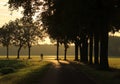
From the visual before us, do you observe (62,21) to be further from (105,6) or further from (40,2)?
(105,6)

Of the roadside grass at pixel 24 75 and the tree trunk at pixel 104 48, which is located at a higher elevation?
the tree trunk at pixel 104 48

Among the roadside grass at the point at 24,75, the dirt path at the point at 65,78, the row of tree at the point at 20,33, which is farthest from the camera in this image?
the row of tree at the point at 20,33

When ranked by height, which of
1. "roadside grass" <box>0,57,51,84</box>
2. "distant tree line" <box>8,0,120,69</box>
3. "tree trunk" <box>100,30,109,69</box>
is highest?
"distant tree line" <box>8,0,120,69</box>

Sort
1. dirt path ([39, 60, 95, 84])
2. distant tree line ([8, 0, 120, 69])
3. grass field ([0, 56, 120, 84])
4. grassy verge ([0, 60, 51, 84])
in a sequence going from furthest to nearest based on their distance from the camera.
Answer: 1. distant tree line ([8, 0, 120, 69])
2. grassy verge ([0, 60, 51, 84])
3. grass field ([0, 56, 120, 84])
4. dirt path ([39, 60, 95, 84])

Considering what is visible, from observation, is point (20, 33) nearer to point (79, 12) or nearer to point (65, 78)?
point (79, 12)

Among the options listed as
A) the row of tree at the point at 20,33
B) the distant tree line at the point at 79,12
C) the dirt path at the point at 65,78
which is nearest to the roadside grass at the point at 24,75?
the dirt path at the point at 65,78

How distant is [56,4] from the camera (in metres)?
30.3

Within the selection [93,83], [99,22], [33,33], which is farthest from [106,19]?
[33,33]

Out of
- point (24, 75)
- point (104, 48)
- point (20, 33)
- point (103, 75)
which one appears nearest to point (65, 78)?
point (103, 75)

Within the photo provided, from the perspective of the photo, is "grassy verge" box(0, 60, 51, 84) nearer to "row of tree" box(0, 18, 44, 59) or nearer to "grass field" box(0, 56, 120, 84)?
"grass field" box(0, 56, 120, 84)

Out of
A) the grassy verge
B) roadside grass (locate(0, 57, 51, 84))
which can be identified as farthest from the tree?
the grassy verge

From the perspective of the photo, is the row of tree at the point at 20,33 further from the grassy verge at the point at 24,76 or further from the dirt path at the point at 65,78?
the dirt path at the point at 65,78

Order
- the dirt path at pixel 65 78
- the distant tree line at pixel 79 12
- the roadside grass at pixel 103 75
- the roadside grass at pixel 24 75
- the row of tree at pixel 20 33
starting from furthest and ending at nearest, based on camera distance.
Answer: the row of tree at pixel 20 33
the distant tree line at pixel 79 12
the roadside grass at pixel 24 75
the roadside grass at pixel 103 75
the dirt path at pixel 65 78

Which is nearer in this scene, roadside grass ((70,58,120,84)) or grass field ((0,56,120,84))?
roadside grass ((70,58,120,84))
